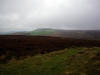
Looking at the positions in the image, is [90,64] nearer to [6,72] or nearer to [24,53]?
[6,72]

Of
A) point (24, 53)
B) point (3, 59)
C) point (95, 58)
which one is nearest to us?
point (95, 58)

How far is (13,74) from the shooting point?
287 inches

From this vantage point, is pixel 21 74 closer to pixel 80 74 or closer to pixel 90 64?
pixel 80 74

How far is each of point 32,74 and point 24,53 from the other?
22.0 ft

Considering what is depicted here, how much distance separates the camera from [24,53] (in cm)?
1357

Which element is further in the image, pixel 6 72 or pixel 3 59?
pixel 3 59

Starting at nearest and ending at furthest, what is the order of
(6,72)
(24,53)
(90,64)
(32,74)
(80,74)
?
(80,74), (32,74), (6,72), (90,64), (24,53)

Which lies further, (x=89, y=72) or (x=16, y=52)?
(x=16, y=52)

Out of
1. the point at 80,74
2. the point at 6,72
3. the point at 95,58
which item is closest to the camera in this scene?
the point at 80,74

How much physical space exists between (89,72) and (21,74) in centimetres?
452

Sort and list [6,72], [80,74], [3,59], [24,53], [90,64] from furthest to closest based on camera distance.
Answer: [24,53] < [3,59] < [90,64] < [6,72] < [80,74]

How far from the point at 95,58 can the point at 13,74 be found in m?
6.93

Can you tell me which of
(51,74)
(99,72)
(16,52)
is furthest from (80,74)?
(16,52)

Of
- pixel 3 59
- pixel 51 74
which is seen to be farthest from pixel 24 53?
pixel 51 74
